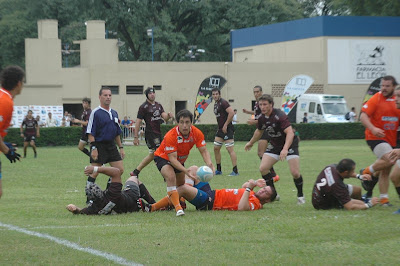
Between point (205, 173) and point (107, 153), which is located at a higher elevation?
point (107, 153)

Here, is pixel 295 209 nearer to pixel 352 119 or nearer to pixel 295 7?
pixel 352 119

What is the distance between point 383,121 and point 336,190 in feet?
5.46

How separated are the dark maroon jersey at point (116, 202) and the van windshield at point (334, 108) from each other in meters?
37.0

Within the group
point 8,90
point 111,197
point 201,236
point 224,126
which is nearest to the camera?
point 8,90

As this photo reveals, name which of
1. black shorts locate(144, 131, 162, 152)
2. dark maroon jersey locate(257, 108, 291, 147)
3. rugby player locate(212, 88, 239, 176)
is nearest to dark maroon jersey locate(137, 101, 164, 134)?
black shorts locate(144, 131, 162, 152)

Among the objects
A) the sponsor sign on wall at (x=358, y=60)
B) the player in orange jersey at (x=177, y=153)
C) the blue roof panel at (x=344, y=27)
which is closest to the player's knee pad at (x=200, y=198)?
the player in orange jersey at (x=177, y=153)

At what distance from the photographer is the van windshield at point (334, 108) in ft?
154

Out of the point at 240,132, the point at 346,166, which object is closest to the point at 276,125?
the point at 346,166

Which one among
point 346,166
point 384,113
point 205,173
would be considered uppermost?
point 384,113

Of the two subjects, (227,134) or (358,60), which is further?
(358,60)

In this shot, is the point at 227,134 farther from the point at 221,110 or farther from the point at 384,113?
the point at 384,113

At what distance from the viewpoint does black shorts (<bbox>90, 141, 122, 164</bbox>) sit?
1223cm

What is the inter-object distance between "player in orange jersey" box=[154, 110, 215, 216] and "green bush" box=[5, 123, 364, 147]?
29384mm

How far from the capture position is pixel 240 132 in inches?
1704
